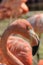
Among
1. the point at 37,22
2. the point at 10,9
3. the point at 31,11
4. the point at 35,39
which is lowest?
the point at 31,11

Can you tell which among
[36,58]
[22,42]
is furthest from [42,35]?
[22,42]

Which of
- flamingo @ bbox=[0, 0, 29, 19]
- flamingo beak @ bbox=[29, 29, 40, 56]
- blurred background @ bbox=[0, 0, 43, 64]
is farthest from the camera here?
flamingo @ bbox=[0, 0, 29, 19]

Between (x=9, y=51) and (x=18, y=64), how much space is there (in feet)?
0.58

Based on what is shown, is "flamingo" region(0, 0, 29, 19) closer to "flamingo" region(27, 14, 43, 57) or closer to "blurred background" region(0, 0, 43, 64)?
"blurred background" region(0, 0, 43, 64)

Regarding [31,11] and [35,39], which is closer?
[35,39]

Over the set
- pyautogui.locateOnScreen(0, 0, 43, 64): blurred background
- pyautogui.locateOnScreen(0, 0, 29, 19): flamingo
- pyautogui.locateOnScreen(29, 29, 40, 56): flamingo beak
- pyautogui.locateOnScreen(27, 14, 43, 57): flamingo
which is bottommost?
pyautogui.locateOnScreen(0, 0, 43, 64): blurred background

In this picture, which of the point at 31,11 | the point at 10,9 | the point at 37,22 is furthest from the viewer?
the point at 31,11

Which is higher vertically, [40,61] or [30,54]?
[30,54]

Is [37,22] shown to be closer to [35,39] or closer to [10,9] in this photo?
[35,39]

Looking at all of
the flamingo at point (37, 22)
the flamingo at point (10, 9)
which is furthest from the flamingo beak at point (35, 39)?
the flamingo at point (10, 9)

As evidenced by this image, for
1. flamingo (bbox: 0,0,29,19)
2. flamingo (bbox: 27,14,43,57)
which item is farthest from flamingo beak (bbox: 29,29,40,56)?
flamingo (bbox: 0,0,29,19)

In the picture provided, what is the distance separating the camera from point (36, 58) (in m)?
Result: 3.35

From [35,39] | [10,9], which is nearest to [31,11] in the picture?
[10,9]

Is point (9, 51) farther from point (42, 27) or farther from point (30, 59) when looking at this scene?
point (42, 27)
